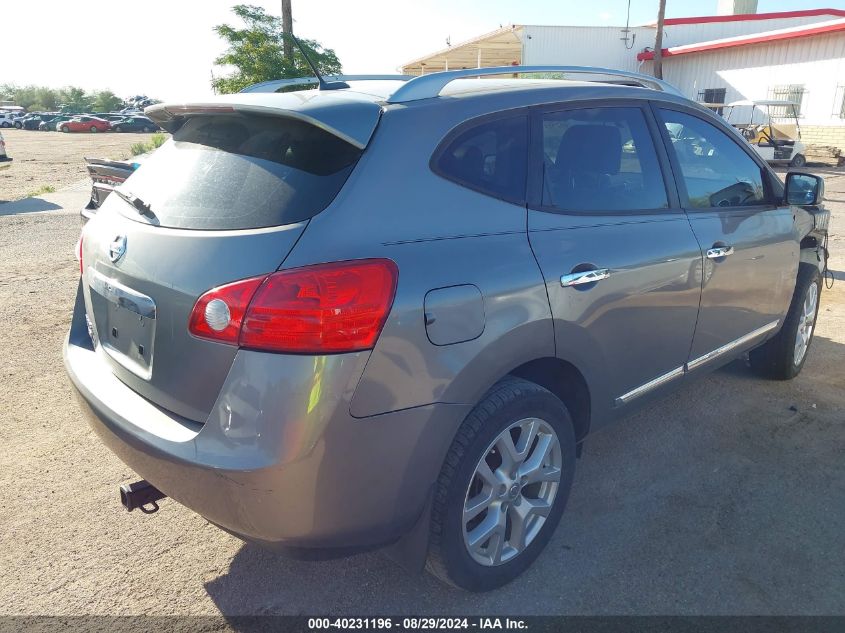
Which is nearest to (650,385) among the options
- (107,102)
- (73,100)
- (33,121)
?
(33,121)

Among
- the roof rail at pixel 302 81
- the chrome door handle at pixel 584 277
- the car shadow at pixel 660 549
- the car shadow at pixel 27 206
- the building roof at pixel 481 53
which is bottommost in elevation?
the car shadow at pixel 27 206

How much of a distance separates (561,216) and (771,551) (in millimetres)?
1673

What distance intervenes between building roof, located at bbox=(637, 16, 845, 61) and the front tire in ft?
85.5

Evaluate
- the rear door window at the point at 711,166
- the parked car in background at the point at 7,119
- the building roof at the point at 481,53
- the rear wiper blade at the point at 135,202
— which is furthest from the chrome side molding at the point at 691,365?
the parked car in background at the point at 7,119

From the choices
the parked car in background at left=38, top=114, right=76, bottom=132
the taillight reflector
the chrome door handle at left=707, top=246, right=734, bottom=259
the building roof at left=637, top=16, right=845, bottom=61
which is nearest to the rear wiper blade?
the taillight reflector

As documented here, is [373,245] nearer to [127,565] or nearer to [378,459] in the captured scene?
[378,459]

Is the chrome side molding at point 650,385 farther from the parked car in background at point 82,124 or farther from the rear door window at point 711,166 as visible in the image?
the parked car in background at point 82,124

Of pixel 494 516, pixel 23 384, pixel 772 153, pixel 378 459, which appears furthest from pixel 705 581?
pixel 772 153

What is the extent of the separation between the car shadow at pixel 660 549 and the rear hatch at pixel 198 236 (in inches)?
37.8

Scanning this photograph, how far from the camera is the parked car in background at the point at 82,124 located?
52750 millimetres

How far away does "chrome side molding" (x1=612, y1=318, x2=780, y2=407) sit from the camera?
3021 millimetres

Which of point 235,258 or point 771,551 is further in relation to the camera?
point 771,551

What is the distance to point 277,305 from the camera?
1.86m

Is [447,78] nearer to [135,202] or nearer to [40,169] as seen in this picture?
[135,202]
